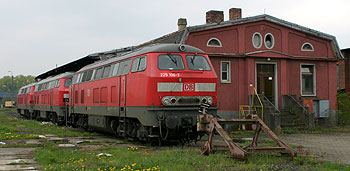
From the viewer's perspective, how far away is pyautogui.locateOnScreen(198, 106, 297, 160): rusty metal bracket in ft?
28.3

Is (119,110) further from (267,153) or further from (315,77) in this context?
(315,77)

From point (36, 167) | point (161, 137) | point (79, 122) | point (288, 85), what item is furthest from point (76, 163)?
point (288, 85)

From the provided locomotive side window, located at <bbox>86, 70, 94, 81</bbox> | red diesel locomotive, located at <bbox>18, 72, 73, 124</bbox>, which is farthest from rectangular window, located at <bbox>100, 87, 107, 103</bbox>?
red diesel locomotive, located at <bbox>18, 72, 73, 124</bbox>

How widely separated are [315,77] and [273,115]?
549 centimetres

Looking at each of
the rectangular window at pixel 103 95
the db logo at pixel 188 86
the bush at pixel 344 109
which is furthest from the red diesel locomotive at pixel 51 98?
the bush at pixel 344 109

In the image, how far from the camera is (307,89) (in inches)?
888

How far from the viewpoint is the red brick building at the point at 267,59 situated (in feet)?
65.2

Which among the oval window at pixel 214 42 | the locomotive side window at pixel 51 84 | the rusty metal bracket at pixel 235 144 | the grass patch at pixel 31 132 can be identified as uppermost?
the oval window at pixel 214 42

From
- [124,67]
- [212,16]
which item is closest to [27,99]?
[212,16]

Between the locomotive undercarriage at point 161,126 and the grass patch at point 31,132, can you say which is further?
the grass patch at point 31,132

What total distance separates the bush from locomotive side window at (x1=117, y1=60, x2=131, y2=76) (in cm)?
1557

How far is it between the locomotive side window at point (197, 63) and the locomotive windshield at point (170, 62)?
272 millimetres

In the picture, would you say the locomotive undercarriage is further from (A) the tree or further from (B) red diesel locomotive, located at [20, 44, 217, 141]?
(A) the tree

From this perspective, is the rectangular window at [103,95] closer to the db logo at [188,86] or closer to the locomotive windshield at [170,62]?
the locomotive windshield at [170,62]
